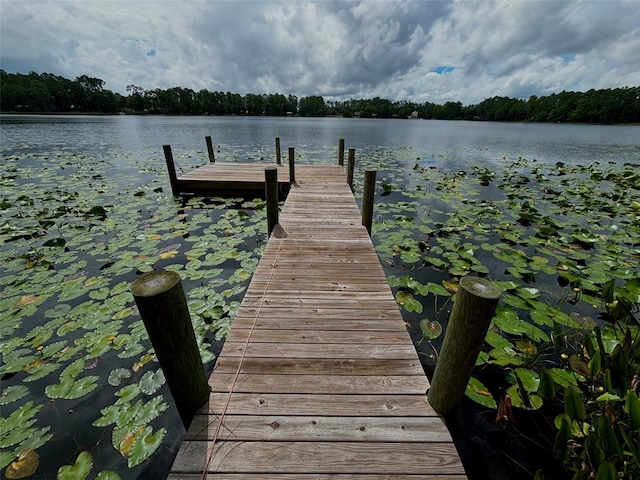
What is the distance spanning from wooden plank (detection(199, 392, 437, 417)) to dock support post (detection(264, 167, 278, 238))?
9.72 ft

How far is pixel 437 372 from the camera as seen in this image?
5.86 ft

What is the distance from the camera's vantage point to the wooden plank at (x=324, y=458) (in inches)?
59.4

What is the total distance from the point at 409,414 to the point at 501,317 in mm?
2036

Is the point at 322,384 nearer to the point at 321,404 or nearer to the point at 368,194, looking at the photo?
the point at 321,404

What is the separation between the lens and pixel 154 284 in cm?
145

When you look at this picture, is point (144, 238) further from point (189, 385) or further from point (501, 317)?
point (501, 317)

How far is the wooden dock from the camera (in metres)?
1.53

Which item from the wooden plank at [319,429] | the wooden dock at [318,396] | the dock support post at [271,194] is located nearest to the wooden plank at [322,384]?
the wooden dock at [318,396]

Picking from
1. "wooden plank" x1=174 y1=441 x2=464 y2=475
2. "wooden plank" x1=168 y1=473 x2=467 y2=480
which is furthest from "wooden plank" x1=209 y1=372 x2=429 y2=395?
"wooden plank" x1=168 y1=473 x2=467 y2=480

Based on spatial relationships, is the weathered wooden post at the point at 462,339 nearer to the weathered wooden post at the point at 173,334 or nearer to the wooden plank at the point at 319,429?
the wooden plank at the point at 319,429

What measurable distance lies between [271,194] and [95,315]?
2858mm

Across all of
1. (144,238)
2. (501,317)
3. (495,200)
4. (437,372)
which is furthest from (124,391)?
(495,200)

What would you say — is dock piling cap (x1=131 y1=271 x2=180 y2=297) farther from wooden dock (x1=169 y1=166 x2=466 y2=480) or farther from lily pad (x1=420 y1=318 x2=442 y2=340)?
lily pad (x1=420 y1=318 x2=442 y2=340)

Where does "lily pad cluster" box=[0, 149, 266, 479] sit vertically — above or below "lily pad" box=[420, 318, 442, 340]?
above
